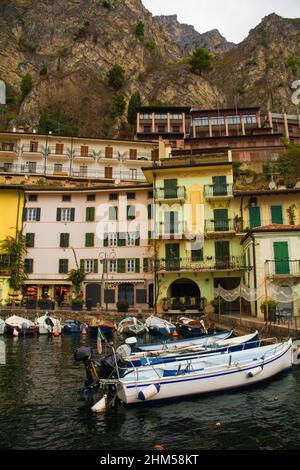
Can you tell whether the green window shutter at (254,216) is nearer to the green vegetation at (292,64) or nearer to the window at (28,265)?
the window at (28,265)

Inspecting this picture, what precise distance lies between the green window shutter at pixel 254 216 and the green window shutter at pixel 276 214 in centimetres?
134

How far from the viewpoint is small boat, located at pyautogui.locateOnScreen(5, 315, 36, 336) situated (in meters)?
30.0

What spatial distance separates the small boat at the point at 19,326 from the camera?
30.0 meters

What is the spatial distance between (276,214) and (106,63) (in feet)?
226

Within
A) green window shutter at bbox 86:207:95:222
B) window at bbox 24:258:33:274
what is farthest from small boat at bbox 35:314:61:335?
green window shutter at bbox 86:207:95:222

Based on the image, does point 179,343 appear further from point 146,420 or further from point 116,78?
point 116,78

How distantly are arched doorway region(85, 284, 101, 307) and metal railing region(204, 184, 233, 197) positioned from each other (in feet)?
48.9

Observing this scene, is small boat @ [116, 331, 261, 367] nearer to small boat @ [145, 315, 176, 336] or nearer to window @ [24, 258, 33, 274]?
small boat @ [145, 315, 176, 336]

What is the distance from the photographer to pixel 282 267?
28.3 m

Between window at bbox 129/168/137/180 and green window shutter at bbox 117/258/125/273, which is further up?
window at bbox 129/168/137/180

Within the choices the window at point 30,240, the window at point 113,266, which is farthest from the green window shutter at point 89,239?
the window at point 30,240
